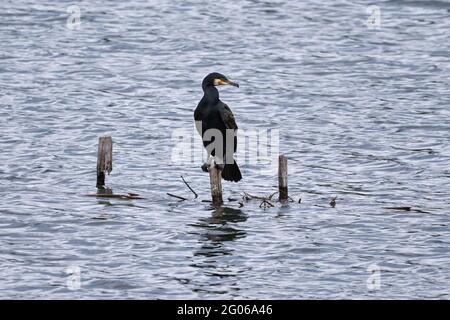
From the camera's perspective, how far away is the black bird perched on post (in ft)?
58.7

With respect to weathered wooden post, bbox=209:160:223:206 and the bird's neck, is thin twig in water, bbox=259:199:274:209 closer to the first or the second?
weathered wooden post, bbox=209:160:223:206

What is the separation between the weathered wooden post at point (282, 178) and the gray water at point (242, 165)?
29 centimetres

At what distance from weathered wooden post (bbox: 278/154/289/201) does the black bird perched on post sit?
2.13 feet

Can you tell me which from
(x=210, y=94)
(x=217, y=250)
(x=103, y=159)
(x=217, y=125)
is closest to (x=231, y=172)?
(x=217, y=125)

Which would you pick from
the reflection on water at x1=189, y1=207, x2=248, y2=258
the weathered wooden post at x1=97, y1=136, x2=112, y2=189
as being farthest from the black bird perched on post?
the weathered wooden post at x1=97, y1=136, x2=112, y2=189

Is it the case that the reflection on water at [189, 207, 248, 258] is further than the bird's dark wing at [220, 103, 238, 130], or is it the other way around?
the bird's dark wing at [220, 103, 238, 130]

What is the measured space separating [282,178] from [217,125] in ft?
4.03

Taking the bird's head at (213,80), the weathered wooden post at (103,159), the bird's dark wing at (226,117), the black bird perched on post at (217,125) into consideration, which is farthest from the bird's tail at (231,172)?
the weathered wooden post at (103,159)

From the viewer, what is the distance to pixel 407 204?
19125 millimetres

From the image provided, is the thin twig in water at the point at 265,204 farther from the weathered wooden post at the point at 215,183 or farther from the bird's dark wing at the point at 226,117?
the bird's dark wing at the point at 226,117

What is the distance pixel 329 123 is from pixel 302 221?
6644mm

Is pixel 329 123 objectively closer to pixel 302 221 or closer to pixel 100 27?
pixel 302 221
